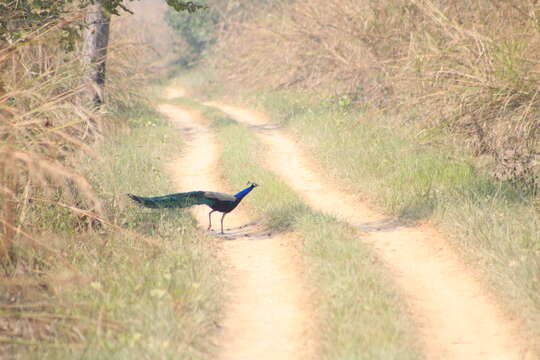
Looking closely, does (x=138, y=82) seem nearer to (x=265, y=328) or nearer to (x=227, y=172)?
(x=227, y=172)

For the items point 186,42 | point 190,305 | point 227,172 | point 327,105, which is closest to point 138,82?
point 327,105

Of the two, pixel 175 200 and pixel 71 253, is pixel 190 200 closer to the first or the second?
pixel 175 200

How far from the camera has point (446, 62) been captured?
8594 mm

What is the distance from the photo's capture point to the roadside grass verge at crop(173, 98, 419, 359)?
497 centimetres

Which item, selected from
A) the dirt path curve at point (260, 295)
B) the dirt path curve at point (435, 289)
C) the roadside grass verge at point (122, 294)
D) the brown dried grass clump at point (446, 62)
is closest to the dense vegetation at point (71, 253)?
the roadside grass verge at point (122, 294)

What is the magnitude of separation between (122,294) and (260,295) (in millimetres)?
1452

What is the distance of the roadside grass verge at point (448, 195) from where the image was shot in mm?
6309

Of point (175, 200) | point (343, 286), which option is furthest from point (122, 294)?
point (175, 200)

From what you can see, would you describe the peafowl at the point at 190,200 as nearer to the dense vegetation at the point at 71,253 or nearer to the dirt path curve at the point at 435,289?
the dense vegetation at the point at 71,253

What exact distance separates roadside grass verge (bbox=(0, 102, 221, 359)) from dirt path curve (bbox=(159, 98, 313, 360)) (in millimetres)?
205

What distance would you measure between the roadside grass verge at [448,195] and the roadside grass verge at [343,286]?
116 cm

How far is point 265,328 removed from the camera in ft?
18.3

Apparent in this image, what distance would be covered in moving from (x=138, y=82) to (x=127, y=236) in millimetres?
13120

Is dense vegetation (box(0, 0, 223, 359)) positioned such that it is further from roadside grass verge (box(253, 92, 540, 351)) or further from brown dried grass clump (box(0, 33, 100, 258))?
roadside grass verge (box(253, 92, 540, 351))
